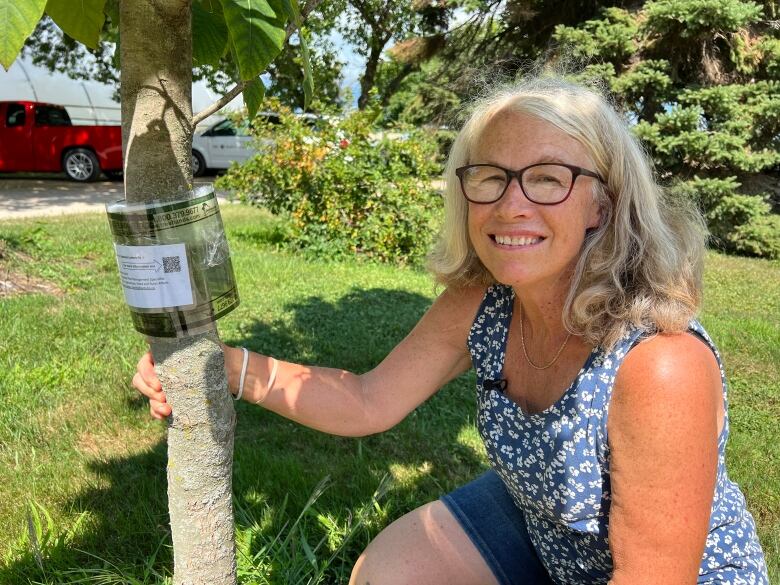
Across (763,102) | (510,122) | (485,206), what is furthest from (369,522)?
(763,102)

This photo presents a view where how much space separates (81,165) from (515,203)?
14.1 meters

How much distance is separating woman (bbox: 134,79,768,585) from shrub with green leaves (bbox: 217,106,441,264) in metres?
4.75

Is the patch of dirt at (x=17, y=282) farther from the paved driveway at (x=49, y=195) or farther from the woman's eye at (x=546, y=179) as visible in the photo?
the woman's eye at (x=546, y=179)

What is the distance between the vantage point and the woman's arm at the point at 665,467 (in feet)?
4.37

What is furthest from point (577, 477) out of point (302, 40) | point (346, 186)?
point (346, 186)

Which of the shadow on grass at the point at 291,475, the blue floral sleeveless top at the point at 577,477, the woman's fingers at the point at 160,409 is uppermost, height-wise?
the woman's fingers at the point at 160,409

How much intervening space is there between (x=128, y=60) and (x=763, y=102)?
28.9 feet

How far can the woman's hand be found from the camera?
1465 millimetres

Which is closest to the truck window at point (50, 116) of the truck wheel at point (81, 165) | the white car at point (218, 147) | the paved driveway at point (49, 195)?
the truck wheel at point (81, 165)

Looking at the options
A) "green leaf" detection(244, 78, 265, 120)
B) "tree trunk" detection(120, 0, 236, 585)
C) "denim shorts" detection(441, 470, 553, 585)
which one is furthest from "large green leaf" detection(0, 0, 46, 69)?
"denim shorts" detection(441, 470, 553, 585)

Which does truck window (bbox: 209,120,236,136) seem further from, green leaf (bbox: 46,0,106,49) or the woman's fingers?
green leaf (bbox: 46,0,106,49)

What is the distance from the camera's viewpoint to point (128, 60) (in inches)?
44.2

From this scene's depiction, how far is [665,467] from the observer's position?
4.38 ft

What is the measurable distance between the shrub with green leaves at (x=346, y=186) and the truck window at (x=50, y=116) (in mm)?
8077
